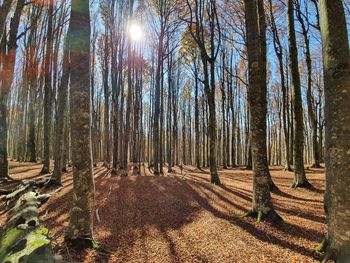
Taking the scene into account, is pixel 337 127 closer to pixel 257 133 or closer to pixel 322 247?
pixel 322 247

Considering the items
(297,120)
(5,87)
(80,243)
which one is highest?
(5,87)

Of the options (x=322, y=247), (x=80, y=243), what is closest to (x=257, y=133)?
(x=322, y=247)

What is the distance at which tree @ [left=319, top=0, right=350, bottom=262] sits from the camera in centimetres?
339

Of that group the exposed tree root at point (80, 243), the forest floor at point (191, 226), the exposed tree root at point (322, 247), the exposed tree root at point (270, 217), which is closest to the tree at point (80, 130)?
the exposed tree root at point (80, 243)

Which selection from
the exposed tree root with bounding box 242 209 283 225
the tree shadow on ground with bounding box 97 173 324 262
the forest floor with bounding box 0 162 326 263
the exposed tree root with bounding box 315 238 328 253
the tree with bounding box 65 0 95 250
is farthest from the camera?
the exposed tree root with bounding box 242 209 283 225

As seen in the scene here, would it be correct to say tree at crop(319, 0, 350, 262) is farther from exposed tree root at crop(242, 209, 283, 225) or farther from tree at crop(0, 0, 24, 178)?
tree at crop(0, 0, 24, 178)

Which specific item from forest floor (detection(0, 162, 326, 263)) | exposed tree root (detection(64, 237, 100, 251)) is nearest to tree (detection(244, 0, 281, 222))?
forest floor (detection(0, 162, 326, 263))

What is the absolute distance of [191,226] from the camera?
6031 millimetres

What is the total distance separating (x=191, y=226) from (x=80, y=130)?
3267 millimetres

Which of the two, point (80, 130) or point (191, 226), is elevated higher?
point (80, 130)

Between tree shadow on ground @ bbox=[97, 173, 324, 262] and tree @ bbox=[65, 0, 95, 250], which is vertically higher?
tree @ bbox=[65, 0, 95, 250]

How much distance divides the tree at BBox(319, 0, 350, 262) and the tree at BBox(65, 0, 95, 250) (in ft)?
12.4

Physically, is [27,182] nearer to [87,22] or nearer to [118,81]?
[87,22]

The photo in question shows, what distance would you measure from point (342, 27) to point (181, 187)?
25.9 feet
